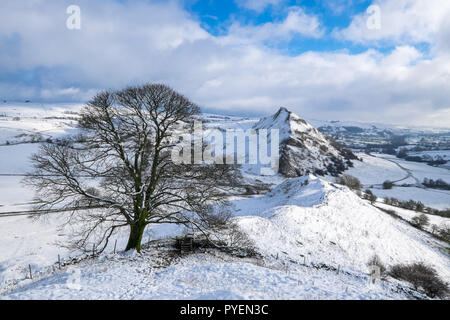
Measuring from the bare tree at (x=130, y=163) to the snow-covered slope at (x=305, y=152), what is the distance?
3183 inches

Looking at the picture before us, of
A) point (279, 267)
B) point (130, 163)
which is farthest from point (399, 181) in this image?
point (130, 163)

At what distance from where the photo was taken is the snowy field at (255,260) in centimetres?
845

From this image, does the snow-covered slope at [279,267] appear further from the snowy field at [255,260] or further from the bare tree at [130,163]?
the bare tree at [130,163]

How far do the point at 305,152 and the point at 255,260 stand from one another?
94.8 metres

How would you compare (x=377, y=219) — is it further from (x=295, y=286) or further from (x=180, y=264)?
(x=180, y=264)

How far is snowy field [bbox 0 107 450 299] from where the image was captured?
8.45 m

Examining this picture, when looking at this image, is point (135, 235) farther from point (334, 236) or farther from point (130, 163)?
point (334, 236)

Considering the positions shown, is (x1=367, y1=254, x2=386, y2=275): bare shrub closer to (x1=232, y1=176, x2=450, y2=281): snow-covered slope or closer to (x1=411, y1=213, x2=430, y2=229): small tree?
(x1=232, y1=176, x2=450, y2=281): snow-covered slope

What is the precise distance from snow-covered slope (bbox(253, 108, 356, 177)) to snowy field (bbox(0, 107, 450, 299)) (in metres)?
46.7

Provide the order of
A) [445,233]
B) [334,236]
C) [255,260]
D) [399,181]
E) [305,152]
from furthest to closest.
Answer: [305,152], [399,181], [445,233], [334,236], [255,260]

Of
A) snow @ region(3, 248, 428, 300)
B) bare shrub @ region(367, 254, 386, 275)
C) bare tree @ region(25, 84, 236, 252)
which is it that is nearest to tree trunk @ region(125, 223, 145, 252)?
bare tree @ region(25, 84, 236, 252)

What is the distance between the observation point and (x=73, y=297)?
7484 mm

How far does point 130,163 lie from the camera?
36.7 ft
